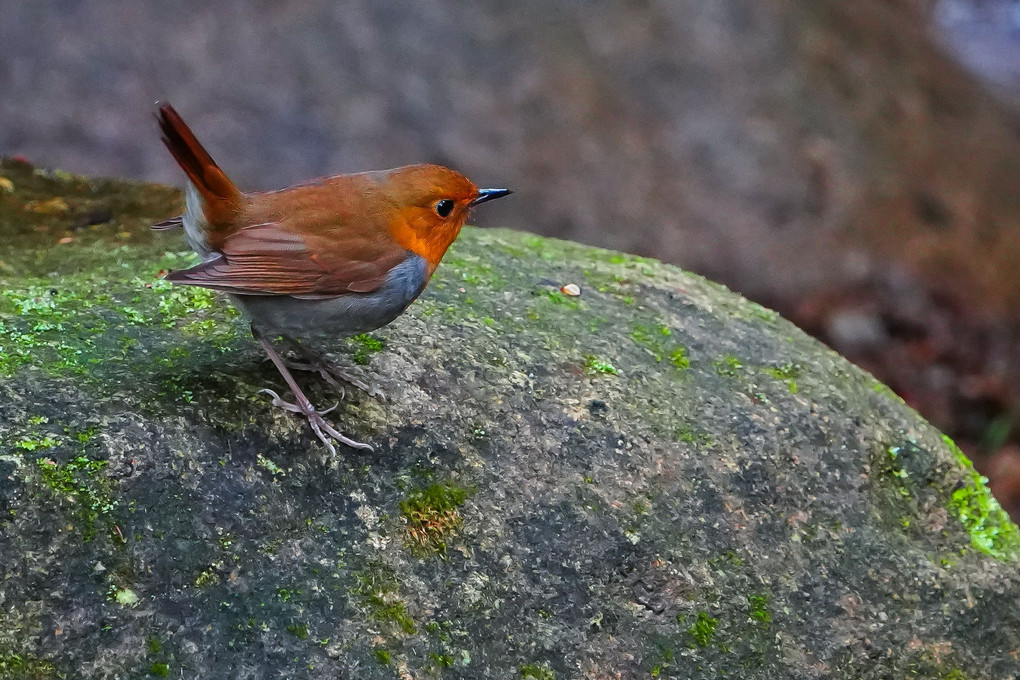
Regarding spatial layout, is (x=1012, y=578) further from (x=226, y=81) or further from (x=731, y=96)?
(x=226, y=81)

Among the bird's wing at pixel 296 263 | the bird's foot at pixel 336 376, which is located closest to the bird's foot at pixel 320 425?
the bird's foot at pixel 336 376

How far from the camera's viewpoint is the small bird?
267 centimetres

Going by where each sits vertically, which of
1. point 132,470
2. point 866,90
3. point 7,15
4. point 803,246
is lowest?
point 132,470

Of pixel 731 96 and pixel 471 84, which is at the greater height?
pixel 731 96

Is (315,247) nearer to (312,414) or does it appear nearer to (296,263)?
(296,263)

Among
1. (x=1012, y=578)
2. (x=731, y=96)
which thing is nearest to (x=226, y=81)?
(x=731, y=96)

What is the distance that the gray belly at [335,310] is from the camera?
272 centimetres

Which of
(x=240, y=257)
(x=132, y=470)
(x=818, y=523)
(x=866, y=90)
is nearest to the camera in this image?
(x=132, y=470)

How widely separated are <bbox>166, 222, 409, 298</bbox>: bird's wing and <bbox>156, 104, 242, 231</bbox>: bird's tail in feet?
0.26

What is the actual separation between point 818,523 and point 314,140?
4803 mm

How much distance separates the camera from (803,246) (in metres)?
7.06

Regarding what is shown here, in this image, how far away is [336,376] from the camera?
9.65 ft

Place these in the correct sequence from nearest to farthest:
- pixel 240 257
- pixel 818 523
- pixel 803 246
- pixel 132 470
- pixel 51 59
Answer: pixel 132 470 < pixel 240 257 < pixel 818 523 < pixel 51 59 < pixel 803 246

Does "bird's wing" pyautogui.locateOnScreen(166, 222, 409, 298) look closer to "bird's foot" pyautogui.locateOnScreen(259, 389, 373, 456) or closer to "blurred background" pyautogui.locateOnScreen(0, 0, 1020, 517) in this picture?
"bird's foot" pyautogui.locateOnScreen(259, 389, 373, 456)
